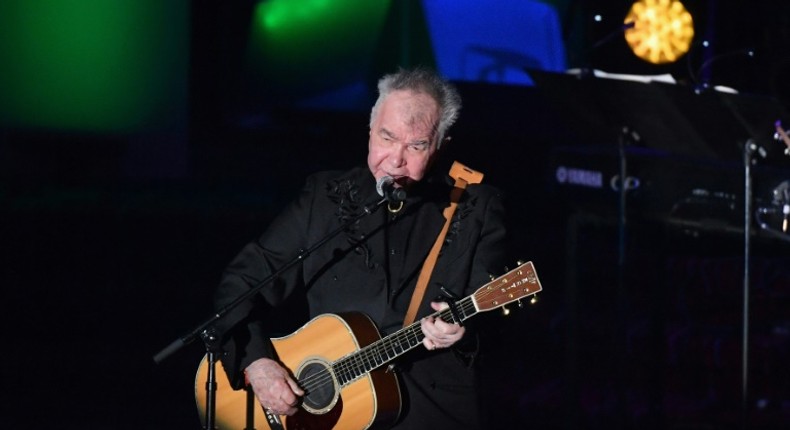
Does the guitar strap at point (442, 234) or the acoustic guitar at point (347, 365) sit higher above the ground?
the guitar strap at point (442, 234)

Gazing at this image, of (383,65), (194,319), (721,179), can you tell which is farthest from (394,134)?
(383,65)

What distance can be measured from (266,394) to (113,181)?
409cm

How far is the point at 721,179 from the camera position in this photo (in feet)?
16.4

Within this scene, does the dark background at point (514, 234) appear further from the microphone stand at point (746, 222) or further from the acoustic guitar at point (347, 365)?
the acoustic guitar at point (347, 365)

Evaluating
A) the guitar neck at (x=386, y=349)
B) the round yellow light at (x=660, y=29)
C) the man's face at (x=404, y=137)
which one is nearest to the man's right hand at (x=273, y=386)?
the guitar neck at (x=386, y=349)

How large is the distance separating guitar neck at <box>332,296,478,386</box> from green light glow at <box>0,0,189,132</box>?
4.28 metres

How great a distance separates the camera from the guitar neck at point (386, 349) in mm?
3500

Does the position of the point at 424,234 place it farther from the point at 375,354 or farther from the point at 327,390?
the point at 327,390

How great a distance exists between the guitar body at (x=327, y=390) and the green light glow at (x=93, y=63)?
154 inches

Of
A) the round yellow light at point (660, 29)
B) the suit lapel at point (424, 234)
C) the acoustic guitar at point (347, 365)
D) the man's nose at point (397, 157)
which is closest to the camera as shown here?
the acoustic guitar at point (347, 365)

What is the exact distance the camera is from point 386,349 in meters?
3.66

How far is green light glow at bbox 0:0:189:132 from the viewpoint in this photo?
292 inches

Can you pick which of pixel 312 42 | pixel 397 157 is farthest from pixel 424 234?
pixel 312 42

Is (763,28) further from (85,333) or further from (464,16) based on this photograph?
(85,333)
